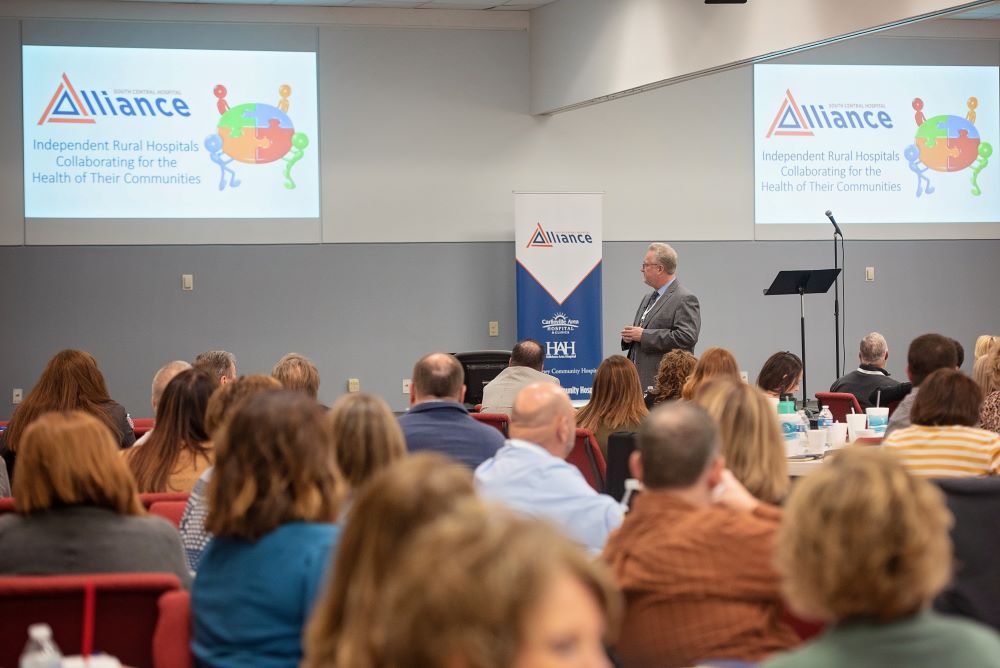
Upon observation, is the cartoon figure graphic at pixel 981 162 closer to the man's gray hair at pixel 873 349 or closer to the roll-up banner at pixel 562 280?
the roll-up banner at pixel 562 280

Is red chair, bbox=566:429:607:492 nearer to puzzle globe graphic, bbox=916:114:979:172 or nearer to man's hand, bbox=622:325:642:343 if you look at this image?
man's hand, bbox=622:325:642:343

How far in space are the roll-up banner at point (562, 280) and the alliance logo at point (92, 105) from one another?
10.6 feet

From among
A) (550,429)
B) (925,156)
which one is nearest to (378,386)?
(925,156)

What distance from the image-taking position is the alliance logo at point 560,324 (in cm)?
1066

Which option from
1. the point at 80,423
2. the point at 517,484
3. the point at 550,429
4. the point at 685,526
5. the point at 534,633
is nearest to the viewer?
the point at 534,633

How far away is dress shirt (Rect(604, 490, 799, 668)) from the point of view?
7.68 feet

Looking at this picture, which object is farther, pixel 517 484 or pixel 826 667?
pixel 517 484

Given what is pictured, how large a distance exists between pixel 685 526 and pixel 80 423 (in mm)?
1373

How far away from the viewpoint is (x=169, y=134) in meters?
10.3

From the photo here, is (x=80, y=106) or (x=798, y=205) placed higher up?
(x=80, y=106)

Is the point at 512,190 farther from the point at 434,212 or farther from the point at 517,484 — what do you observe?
the point at 517,484

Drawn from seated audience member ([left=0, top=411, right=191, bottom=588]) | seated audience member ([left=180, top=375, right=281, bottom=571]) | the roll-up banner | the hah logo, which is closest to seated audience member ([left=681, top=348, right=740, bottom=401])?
seated audience member ([left=180, top=375, right=281, bottom=571])

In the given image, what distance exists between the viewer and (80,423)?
2684 millimetres

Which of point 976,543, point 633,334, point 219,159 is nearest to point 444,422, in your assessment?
point 976,543
